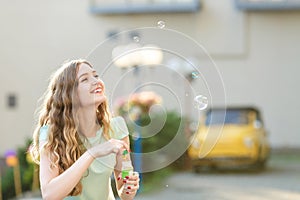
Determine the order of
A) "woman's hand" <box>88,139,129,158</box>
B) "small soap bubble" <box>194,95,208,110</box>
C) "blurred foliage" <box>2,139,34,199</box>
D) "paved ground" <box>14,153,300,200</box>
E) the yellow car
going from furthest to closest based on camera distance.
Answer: the yellow car → "blurred foliage" <box>2,139,34,199</box> → "paved ground" <box>14,153,300,200</box> → "small soap bubble" <box>194,95,208,110</box> → "woman's hand" <box>88,139,129,158</box>

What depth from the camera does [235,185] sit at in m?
13.6

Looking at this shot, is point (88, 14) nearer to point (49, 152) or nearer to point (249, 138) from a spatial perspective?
point (249, 138)

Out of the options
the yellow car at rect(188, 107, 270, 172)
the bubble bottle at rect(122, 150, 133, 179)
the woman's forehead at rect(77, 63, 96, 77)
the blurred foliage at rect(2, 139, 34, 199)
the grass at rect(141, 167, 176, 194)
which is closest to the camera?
the bubble bottle at rect(122, 150, 133, 179)

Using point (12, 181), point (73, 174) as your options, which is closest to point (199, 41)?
point (12, 181)

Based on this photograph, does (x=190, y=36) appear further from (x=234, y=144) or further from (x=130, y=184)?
(x=130, y=184)

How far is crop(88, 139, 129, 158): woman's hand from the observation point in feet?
8.82

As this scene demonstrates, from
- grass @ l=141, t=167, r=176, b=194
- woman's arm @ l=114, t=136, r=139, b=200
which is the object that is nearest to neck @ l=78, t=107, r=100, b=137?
woman's arm @ l=114, t=136, r=139, b=200

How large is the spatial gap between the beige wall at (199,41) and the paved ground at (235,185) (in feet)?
13.6

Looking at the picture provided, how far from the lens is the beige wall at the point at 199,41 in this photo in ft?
71.9

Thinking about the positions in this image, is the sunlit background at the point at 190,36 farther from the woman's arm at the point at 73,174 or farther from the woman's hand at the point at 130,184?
the woman's arm at the point at 73,174

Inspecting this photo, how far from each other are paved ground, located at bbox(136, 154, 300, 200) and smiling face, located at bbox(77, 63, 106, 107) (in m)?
7.18

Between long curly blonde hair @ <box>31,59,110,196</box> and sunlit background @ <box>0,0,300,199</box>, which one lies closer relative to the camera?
long curly blonde hair @ <box>31,59,110,196</box>

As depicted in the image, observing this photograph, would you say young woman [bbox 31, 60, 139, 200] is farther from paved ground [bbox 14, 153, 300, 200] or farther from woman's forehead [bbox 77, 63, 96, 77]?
paved ground [bbox 14, 153, 300, 200]

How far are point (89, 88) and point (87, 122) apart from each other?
5.8 inches
